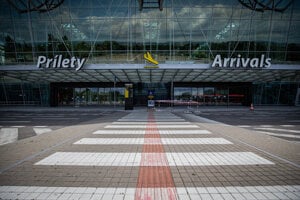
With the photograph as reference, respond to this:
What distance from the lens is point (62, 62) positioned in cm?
2162

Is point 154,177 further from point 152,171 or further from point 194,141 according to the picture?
point 194,141

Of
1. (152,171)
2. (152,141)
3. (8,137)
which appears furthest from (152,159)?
(8,137)

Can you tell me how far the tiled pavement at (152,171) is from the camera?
10.5ft

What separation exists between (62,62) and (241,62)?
80.4 feet

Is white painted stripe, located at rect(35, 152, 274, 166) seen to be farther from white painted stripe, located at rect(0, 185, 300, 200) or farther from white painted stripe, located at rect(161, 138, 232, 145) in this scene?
white painted stripe, located at rect(161, 138, 232, 145)

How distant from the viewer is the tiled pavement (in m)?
3.19

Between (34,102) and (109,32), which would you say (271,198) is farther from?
(34,102)

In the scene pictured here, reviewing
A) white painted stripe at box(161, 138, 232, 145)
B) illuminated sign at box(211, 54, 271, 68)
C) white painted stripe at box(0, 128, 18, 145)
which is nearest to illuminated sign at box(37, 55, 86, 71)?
white painted stripe at box(0, 128, 18, 145)

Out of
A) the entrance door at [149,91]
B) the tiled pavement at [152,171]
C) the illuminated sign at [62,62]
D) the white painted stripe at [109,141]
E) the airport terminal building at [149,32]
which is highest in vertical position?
the airport terminal building at [149,32]

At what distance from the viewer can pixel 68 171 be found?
4098mm

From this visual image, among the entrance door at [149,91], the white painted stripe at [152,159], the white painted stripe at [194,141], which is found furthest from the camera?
the entrance door at [149,91]

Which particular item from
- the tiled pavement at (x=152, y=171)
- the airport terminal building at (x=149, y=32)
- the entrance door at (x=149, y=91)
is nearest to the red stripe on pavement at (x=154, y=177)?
the tiled pavement at (x=152, y=171)

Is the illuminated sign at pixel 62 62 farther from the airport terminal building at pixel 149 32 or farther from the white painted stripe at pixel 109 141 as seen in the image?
the white painted stripe at pixel 109 141

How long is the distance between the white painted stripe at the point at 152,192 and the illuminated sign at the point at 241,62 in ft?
65.8
